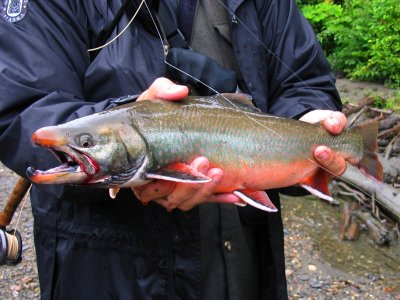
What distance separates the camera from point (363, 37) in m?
10.7

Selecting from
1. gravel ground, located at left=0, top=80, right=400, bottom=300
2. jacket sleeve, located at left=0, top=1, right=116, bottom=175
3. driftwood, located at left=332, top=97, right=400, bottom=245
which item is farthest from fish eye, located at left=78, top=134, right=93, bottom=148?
driftwood, located at left=332, top=97, right=400, bottom=245

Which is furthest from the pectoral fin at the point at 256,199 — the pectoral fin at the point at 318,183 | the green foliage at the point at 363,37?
the green foliage at the point at 363,37

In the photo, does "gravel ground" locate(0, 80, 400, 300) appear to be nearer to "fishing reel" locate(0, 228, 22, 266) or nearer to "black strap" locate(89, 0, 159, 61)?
"fishing reel" locate(0, 228, 22, 266)

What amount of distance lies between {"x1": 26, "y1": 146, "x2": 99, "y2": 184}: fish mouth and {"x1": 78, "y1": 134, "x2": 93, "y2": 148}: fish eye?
0.10ft

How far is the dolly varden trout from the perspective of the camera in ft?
6.28

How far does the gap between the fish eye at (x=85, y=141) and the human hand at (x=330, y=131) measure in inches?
43.5

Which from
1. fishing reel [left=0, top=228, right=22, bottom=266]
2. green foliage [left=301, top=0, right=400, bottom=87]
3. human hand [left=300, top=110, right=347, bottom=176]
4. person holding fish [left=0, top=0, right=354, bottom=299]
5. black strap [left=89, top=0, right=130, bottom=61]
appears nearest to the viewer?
person holding fish [left=0, top=0, right=354, bottom=299]

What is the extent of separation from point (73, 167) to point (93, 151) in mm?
92

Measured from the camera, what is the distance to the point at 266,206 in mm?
2176

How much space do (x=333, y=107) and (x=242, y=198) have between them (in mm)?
874

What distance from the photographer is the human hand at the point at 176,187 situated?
2.03 m

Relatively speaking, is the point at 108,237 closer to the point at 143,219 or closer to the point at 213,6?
the point at 143,219

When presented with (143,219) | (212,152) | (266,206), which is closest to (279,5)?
(212,152)

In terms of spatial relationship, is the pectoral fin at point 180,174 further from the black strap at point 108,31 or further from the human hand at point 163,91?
the black strap at point 108,31
